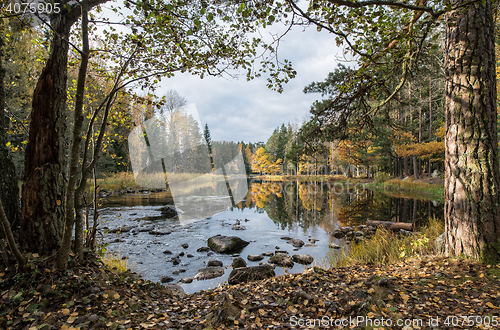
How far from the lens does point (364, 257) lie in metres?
5.89

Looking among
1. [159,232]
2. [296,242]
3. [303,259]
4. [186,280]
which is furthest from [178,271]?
[296,242]

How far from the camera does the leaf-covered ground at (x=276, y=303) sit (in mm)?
2438

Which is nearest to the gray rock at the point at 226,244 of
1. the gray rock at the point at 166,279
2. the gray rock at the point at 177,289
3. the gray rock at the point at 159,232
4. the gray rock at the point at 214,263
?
the gray rock at the point at 214,263

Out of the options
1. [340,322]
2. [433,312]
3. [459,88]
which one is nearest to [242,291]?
[340,322]

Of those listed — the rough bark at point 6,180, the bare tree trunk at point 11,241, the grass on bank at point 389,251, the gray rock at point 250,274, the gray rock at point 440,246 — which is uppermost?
the rough bark at point 6,180

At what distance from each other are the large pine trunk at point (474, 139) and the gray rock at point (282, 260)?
3552 mm

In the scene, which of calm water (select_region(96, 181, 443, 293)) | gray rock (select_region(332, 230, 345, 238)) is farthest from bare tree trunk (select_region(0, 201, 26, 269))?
gray rock (select_region(332, 230, 345, 238))

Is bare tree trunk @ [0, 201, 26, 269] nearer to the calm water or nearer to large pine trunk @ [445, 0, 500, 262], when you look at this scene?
the calm water

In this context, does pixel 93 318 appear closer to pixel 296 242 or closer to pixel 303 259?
pixel 303 259

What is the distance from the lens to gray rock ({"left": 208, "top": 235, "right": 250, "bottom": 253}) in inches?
301

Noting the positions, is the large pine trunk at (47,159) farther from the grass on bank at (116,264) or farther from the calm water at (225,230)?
the calm water at (225,230)

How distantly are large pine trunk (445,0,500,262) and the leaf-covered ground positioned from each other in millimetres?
486

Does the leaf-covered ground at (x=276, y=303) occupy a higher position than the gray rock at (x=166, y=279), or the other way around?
the leaf-covered ground at (x=276, y=303)

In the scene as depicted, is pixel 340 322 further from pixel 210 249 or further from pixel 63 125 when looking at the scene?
pixel 210 249
